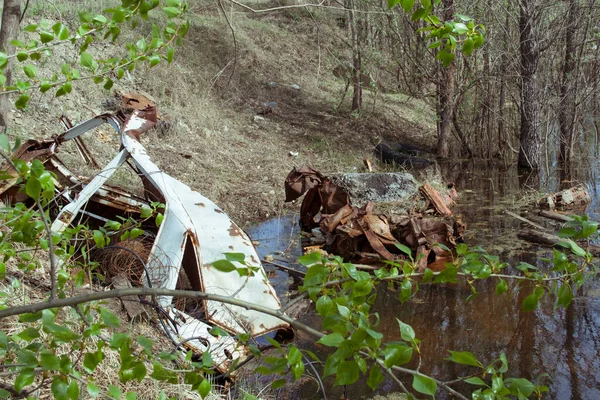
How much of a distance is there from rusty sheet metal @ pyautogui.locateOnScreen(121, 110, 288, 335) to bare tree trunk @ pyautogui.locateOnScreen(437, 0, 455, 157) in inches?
370

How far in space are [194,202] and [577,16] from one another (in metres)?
9.83

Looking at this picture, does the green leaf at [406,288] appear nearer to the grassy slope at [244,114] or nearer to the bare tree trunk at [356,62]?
the grassy slope at [244,114]

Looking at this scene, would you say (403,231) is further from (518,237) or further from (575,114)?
(575,114)

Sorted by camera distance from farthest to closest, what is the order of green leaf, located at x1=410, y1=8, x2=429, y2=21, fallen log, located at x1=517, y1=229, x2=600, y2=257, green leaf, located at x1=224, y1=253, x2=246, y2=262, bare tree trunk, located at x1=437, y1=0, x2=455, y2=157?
1. bare tree trunk, located at x1=437, y1=0, x2=455, y2=157
2. fallen log, located at x1=517, y1=229, x2=600, y2=257
3. green leaf, located at x1=410, y1=8, x2=429, y2=21
4. green leaf, located at x1=224, y1=253, x2=246, y2=262

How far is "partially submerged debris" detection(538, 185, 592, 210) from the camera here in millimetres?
8625

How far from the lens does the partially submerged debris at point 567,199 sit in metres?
8.62

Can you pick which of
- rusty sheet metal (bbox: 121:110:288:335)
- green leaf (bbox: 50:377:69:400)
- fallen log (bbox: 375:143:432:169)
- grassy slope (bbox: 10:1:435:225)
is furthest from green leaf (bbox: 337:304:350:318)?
fallen log (bbox: 375:143:432:169)

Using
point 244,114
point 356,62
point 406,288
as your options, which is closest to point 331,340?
point 406,288

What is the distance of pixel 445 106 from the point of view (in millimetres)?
13125

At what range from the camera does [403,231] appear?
652 centimetres

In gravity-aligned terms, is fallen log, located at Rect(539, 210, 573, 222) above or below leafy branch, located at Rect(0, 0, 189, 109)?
below

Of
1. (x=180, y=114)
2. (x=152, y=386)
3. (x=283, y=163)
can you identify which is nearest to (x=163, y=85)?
(x=180, y=114)

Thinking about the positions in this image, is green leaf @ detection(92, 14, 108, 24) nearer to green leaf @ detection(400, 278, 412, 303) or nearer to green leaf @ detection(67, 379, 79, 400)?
green leaf @ detection(67, 379, 79, 400)

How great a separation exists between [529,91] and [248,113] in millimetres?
6722
